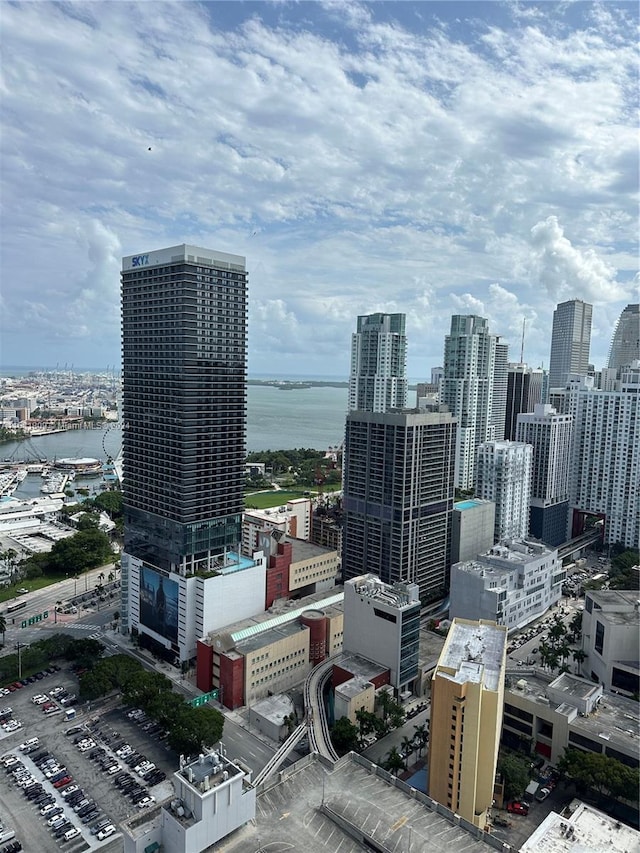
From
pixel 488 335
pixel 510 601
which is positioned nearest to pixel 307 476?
pixel 488 335

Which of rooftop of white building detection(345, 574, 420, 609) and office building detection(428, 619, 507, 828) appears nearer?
office building detection(428, 619, 507, 828)

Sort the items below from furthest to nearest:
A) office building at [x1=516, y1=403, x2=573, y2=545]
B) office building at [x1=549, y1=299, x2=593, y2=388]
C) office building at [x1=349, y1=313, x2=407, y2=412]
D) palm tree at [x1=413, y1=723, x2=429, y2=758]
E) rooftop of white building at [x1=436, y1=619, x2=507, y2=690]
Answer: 1. office building at [x1=549, y1=299, x2=593, y2=388]
2. office building at [x1=349, y1=313, x2=407, y2=412]
3. office building at [x1=516, y1=403, x2=573, y2=545]
4. palm tree at [x1=413, y1=723, x2=429, y2=758]
5. rooftop of white building at [x1=436, y1=619, x2=507, y2=690]

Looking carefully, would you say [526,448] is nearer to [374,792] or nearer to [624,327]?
[374,792]

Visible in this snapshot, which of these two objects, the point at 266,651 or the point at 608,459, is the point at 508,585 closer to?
the point at 266,651

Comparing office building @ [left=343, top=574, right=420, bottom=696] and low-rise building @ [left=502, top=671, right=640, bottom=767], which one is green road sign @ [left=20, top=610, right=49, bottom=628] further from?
low-rise building @ [left=502, top=671, right=640, bottom=767]

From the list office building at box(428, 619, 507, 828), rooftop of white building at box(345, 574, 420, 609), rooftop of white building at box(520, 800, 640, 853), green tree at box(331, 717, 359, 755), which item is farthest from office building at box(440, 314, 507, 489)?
rooftop of white building at box(520, 800, 640, 853)
